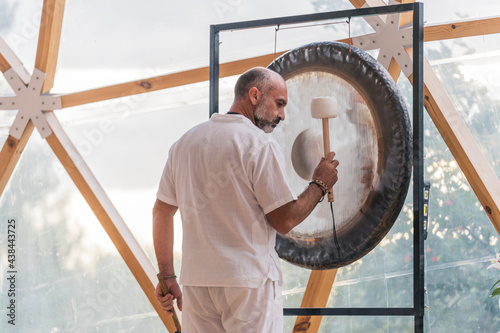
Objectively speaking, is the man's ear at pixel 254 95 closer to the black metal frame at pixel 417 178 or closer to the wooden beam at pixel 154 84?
the black metal frame at pixel 417 178

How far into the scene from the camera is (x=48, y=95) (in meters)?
3.50

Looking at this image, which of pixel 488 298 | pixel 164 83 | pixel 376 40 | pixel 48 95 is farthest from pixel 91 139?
pixel 488 298

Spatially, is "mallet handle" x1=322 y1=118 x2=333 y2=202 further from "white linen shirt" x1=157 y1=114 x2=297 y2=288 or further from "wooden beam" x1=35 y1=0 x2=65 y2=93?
"wooden beam" x1=35 y1=0 x2=65 y2=93

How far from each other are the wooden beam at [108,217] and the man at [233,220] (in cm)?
143

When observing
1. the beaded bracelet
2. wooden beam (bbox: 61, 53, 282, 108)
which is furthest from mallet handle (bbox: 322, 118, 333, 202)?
wooden beam (bbox: 61, 53, 282, 108)

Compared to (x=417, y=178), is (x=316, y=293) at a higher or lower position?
lower

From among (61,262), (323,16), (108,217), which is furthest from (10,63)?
(323,16)

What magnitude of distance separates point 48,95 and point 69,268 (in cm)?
102

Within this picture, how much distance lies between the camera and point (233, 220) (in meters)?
1.80

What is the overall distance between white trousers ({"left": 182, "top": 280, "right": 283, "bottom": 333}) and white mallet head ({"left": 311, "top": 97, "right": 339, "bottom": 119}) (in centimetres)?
61

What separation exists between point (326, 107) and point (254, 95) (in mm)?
328

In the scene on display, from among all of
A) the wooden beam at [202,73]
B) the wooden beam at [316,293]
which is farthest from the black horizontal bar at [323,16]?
the wooden beam at [316,293]

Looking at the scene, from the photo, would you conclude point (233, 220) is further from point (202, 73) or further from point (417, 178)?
point (202, 73)

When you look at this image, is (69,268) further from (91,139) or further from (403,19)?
(403,19)
